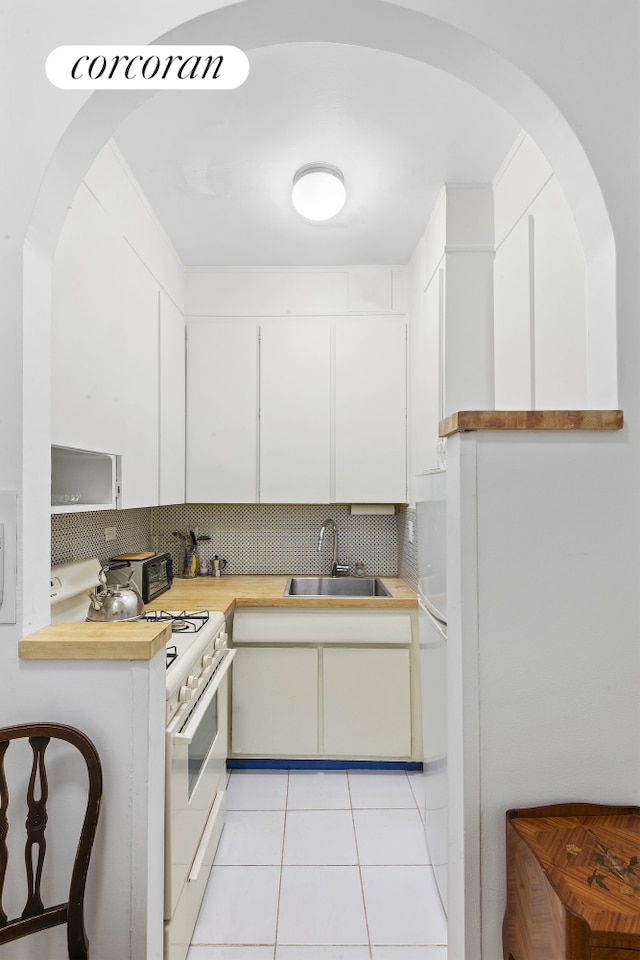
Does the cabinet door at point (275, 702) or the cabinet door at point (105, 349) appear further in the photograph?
the cabinet door at point (275, 702)

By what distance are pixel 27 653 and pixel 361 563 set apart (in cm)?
242

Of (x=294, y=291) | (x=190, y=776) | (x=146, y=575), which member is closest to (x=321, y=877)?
(x=190, y=776)

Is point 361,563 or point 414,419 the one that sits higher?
point 414,419

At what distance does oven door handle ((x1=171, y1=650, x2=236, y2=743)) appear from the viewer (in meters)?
1.50

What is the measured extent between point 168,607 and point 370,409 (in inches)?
59.3

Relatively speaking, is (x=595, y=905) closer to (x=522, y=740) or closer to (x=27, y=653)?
(x=522, y=740)

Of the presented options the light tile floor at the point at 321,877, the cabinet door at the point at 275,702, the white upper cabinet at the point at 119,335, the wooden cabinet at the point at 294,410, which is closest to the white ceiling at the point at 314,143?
the white upper cabinet at the point at 119,335

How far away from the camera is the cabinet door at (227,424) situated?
3.20 meters

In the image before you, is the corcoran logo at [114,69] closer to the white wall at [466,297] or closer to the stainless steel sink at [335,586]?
Result: the white wall at [466,297]

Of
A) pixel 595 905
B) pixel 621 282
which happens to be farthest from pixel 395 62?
pixel 595 905

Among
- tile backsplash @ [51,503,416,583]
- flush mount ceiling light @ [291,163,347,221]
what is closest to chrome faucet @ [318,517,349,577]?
tile backsplash @ [51,503,416,583]

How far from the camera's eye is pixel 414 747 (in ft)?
9.08

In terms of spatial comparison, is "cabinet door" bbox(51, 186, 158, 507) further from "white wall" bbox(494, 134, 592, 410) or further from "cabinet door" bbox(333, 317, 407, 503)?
"white wall" bbox(494, 134, 592, 410)

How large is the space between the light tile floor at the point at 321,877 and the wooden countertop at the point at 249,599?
2.78 feet
